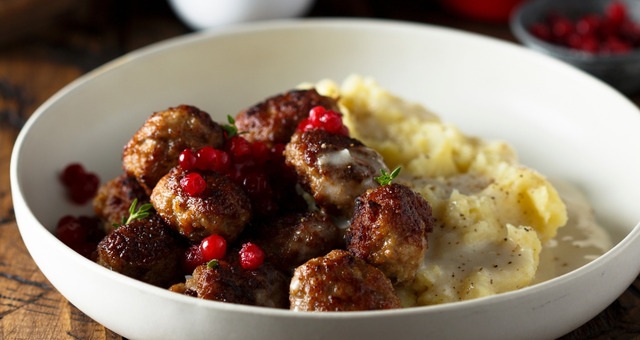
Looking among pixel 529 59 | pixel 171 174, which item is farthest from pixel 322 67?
pixel 171 174

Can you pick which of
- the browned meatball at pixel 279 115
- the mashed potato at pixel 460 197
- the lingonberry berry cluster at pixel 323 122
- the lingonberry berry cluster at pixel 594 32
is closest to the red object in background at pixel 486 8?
the lingonberry berry cluster at pixel 594 32

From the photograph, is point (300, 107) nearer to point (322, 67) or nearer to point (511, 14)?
point (322, 67)

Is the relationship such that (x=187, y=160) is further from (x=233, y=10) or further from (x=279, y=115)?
(x=233, y=10)

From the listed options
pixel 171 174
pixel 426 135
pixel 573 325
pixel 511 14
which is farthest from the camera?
pixel 511 14

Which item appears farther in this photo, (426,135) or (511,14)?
(511,14)

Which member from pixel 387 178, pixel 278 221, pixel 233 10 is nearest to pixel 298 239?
pixel 278 221

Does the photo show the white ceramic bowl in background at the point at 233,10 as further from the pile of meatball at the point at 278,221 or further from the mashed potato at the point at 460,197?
the pile of meatball at the point at 278,221

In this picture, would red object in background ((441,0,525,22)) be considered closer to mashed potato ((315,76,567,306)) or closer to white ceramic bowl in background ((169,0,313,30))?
white ceramic bowl in background ((169,0,313,30))
